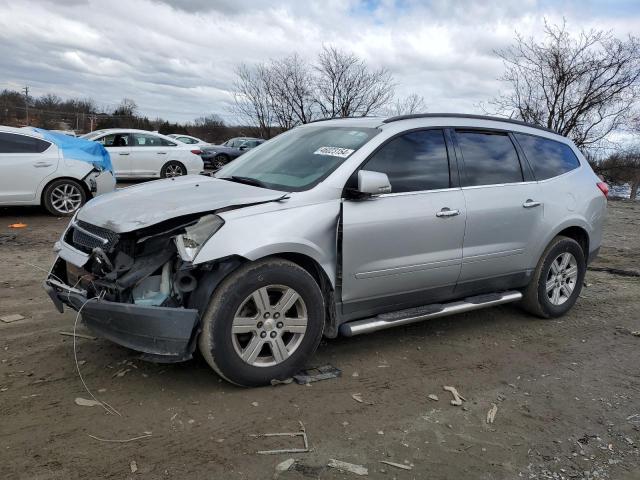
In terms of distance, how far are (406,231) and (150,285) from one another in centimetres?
180

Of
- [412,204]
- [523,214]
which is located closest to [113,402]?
[412,204]

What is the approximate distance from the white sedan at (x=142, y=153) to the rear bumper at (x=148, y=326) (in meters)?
12.7

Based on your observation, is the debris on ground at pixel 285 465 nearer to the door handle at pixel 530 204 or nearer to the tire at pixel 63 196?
the door handle at pixel 530 204

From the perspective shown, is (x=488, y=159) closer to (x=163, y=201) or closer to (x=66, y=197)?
(x=163, y=201)

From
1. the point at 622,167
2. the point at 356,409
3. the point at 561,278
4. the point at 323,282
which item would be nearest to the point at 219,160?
the point at 622,167

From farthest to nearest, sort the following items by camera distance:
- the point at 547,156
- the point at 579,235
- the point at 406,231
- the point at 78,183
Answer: the point at 78,183 → the point at 579,235 → the point at 547,156 → the point at 406,231

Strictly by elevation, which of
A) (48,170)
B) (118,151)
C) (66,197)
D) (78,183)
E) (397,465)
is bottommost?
(397,465)

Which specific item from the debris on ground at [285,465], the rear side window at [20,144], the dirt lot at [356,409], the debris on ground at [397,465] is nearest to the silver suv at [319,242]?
the dirt lot at [356,409]

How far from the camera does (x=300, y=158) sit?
4223mm

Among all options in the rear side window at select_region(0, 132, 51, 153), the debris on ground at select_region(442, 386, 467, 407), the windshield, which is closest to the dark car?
the rear side window at select_region(0, 132, 51, 153)

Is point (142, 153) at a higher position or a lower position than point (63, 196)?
higher

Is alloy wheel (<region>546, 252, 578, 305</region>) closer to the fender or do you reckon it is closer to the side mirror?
the side mirror

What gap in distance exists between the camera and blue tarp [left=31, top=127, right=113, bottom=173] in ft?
31.7

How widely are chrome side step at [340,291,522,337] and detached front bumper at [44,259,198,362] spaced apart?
3.75ft
